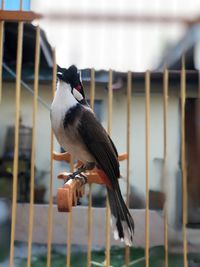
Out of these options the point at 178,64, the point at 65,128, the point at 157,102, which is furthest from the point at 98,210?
the point at 65,128

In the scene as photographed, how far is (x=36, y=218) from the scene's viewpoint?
4.07m

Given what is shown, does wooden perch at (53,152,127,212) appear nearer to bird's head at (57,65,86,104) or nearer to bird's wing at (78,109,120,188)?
bird's wing at (78,109,120,188)

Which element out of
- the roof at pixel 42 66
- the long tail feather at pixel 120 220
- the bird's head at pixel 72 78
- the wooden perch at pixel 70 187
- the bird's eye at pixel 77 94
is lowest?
the long tail feather at pixel 120 220

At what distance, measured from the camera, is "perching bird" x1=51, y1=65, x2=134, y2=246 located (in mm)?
1621

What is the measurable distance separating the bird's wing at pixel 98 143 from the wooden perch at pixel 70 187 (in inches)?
4.4

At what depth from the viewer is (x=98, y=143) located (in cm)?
166

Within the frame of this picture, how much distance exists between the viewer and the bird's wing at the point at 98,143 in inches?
65.1

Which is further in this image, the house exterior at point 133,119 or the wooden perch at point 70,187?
the house exterior at point 133,119

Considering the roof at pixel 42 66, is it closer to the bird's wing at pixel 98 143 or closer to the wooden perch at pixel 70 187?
the wooden perch at pixel 70 187

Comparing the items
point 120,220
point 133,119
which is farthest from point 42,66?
point 120,220

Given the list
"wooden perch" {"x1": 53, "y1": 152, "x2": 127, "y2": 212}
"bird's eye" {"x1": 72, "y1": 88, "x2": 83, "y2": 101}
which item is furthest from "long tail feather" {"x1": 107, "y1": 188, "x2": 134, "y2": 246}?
"bird's eye" {"x1": 72, "y1": 88, "x2": 83, "y2": 101}

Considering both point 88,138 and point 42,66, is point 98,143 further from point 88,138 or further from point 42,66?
point 42,66

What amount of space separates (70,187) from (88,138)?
37 centimetres

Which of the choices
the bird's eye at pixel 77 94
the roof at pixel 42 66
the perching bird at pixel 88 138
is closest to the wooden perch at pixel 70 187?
the perching bird at pixel 88 138
